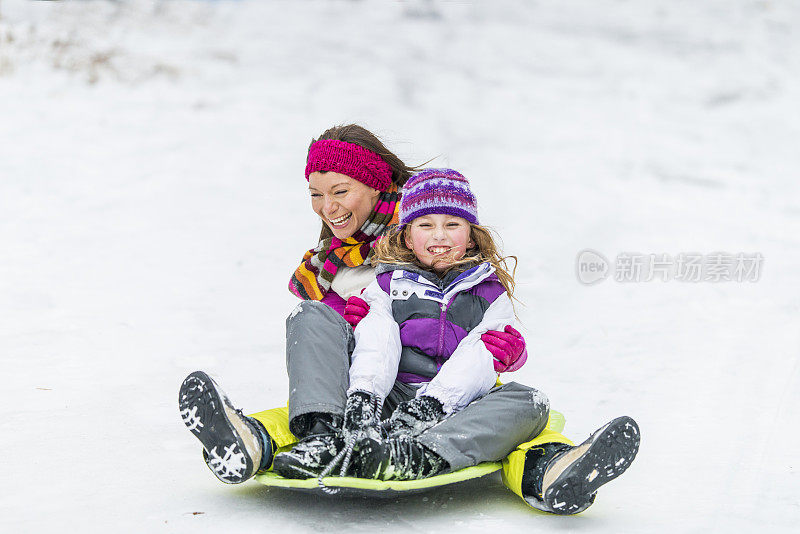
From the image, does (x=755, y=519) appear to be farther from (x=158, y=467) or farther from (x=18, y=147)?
(x=18, y=147)

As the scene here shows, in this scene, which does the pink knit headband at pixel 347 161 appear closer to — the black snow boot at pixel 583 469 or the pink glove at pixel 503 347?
the pink glove at pixel 503 347

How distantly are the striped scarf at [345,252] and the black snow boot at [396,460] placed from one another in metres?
0.77

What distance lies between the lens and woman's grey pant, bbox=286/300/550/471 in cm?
157

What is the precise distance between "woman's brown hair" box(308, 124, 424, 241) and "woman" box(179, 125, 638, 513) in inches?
3.1

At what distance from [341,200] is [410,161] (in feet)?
1.15

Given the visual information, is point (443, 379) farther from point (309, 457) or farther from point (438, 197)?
point (438, 197)

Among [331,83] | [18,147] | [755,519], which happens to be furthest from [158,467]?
[331,83]

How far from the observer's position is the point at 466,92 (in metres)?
6.79

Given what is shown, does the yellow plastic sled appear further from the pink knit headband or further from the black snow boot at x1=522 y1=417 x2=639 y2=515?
the pink knit headband

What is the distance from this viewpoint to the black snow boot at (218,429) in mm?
1447

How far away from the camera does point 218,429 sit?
4.77ft

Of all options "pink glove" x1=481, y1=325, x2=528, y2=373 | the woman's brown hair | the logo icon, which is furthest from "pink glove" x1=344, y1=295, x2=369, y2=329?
the logo icon

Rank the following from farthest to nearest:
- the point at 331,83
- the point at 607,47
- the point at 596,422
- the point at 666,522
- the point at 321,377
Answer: the point at 607,47 → the point at 331,83 → the point at 596,422 → the point at 321,377 → the point at 666,522

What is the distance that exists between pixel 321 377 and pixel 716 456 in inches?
40.8
